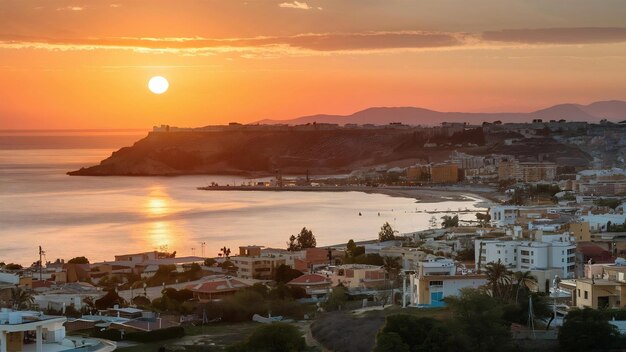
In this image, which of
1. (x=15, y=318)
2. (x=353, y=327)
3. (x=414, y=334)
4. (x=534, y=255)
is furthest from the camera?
(x=534, y=255)

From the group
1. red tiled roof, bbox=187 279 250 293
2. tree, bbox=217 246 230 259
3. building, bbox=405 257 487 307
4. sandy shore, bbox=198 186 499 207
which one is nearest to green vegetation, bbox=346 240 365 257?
tree, bbox=217 246 230 259

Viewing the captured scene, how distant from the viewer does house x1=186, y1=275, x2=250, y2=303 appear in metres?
15.5

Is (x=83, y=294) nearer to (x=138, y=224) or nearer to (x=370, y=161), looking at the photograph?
(x=138, y=224)

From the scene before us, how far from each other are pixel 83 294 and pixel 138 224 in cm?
2178

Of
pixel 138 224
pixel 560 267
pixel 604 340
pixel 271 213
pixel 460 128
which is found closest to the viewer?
pixel 604 340

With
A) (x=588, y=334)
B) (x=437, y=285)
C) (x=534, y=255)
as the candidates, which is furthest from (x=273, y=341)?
(x=534, y=255)

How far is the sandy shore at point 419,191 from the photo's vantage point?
49.2 meters

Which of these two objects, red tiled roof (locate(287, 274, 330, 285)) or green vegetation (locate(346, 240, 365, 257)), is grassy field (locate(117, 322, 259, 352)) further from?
green vegetation (locate(346, 240, 365, 257))

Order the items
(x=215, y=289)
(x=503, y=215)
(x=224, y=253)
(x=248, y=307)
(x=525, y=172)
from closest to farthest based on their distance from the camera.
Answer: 1. (x=248, y=307)
2. (x=215, y=289)
3. (x=224, y=253)
4. (x=503, y=215)
5. (x=525, y=172)

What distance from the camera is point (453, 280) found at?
13.5 m

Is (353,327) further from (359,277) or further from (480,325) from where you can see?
(359,277)

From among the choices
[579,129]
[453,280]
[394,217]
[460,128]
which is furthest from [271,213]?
[460,128]

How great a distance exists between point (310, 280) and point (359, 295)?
2029 millimetres

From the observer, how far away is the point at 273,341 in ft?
33.1
